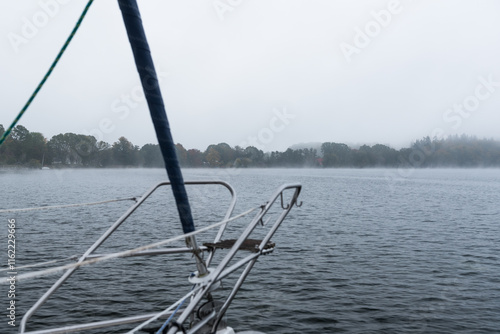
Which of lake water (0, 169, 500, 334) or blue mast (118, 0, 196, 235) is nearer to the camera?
blue mast (118, 0, 196, 235)

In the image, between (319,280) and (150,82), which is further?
(319,280)

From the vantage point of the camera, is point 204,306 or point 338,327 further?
point 338,327

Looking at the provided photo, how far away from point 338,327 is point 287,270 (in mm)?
5216

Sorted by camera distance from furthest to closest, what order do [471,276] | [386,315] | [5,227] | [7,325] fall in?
[5,227]
[471,276]
[386,315]
[7,325]

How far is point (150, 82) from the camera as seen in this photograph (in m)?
4.12

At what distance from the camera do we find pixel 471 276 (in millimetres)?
15523

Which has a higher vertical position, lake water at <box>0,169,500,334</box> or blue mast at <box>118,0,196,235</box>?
blue mast at <box>118,0,196,235</box>

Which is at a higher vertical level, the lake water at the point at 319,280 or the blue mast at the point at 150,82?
the blue mast at the point at 150,82

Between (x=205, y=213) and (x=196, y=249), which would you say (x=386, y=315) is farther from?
(x=205, y=213)

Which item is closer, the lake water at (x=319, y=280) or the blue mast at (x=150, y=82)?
the blue mast at (x=150, y=82)

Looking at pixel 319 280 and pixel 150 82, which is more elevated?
pixel 150 82

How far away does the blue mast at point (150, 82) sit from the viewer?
3.92 m

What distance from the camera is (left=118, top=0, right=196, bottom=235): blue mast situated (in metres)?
3.92

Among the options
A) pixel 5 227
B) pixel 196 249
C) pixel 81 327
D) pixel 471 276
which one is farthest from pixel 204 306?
pixel 5 227
